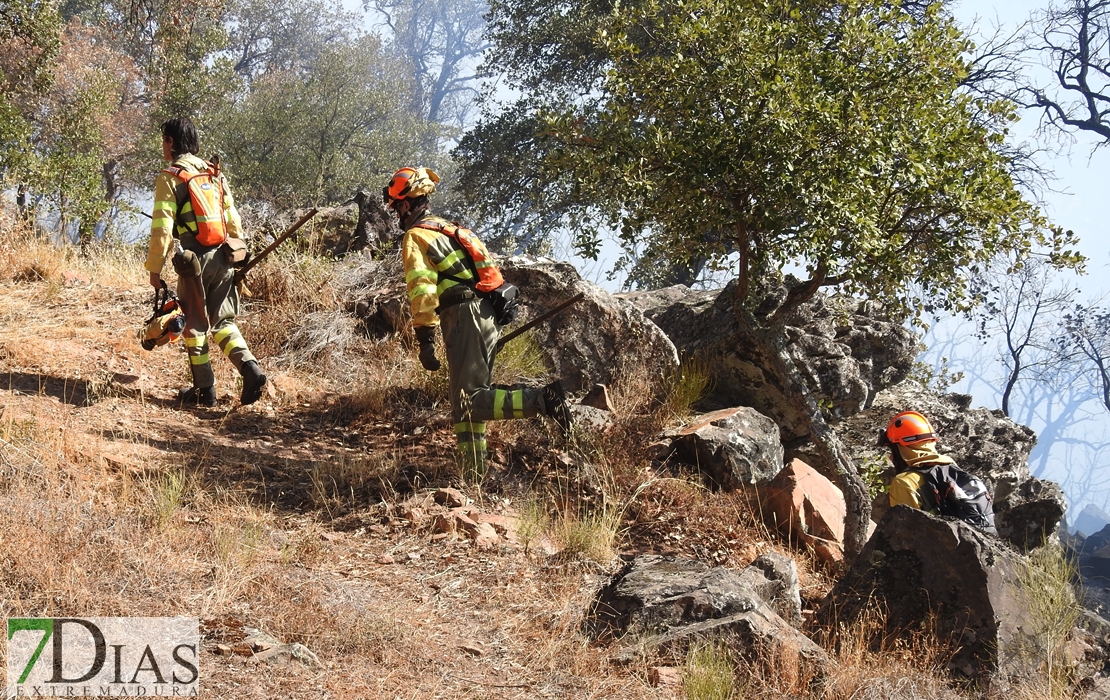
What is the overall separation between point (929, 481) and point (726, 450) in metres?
1.49

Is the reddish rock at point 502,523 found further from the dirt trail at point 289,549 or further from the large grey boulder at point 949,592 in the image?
the large grey boulder at point 949,592

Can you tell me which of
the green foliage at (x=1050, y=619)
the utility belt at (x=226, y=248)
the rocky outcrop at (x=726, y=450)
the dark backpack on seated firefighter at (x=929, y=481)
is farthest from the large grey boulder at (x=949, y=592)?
the utility belt at (x=226, y=248)

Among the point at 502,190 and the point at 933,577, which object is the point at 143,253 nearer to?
the point at 502,190

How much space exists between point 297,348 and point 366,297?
875mm

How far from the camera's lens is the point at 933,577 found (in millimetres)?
5047

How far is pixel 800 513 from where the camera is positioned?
6.88 m

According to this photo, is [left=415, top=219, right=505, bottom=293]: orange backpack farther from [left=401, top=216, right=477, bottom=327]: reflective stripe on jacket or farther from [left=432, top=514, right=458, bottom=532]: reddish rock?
[left=432, top=514, right=458, bottom=532]: reddish rock

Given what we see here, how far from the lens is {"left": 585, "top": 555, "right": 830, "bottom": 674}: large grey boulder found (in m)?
4.58

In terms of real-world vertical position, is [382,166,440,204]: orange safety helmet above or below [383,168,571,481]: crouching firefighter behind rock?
above

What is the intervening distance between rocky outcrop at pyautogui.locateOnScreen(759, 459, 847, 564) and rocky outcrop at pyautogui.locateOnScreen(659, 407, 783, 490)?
0.22 metres

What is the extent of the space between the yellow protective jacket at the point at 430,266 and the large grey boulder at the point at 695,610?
2104 mm

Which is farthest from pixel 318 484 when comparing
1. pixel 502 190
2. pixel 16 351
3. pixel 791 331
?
pixel 502 190

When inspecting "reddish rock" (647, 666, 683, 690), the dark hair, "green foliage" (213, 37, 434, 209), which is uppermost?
"green foliage" (213, 37, 434, 209)

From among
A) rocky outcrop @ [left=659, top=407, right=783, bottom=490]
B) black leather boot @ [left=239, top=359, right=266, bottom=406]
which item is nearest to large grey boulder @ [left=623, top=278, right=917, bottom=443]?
rocky outcrop @ [left=659, top=407, right=783, bottom=490]
